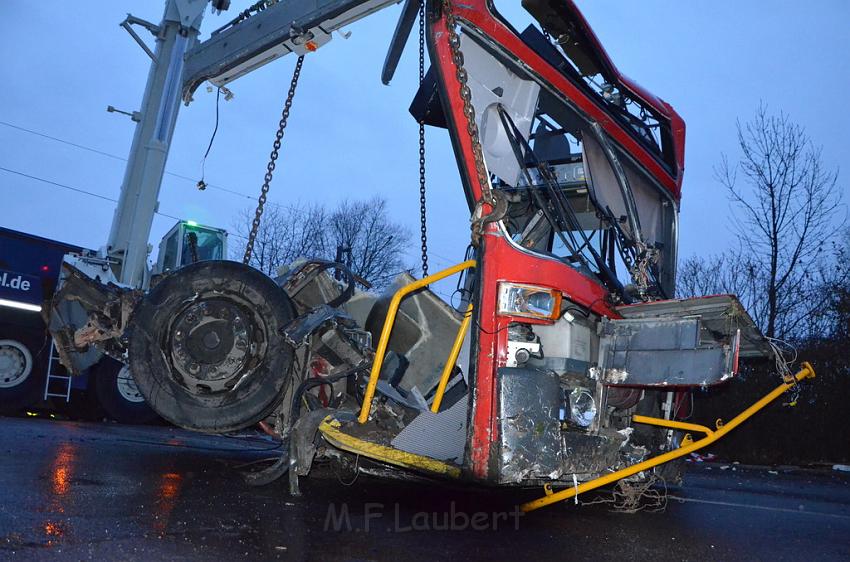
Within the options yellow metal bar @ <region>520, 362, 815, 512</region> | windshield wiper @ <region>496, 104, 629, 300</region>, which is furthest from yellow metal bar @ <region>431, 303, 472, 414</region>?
yellow metal bar @ <region>520, 362, 815, 512</region>

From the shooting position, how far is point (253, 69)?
655 cm

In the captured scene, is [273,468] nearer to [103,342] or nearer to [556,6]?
[103,342]

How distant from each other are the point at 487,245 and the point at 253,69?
145 inches

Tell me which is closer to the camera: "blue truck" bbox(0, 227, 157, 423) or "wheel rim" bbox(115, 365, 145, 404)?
"blue truck" bbox(0, 227, 157, 423)

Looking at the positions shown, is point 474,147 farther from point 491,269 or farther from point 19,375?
point 19,375

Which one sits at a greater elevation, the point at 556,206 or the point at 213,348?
the point at 556,206

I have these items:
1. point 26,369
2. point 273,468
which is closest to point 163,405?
point 273,468

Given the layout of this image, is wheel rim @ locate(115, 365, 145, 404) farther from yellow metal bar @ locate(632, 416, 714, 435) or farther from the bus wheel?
yellow metal bar @ locate(632, 416, 714, 435)

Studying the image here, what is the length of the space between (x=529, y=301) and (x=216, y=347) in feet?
6.66

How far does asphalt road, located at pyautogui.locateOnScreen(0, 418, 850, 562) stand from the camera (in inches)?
115

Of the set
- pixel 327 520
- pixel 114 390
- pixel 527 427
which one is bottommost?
pixel 327 520

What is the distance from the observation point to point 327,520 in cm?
364

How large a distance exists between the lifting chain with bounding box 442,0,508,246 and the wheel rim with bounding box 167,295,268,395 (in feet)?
5.28

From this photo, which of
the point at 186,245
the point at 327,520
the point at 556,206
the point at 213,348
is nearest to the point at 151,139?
the point at 186,245
